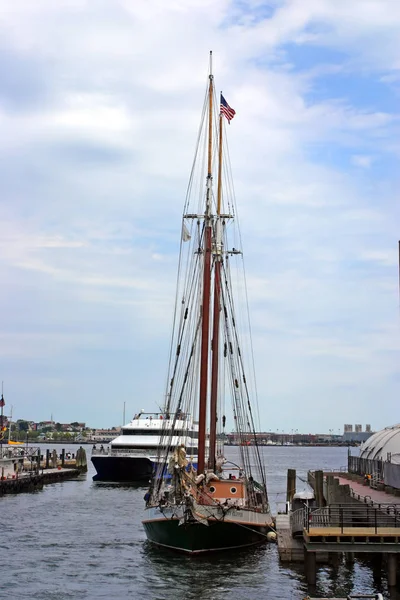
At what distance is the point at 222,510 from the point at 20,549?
11.4 metres

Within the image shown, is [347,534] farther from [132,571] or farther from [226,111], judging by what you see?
[226,111]

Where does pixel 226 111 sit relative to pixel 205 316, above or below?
above

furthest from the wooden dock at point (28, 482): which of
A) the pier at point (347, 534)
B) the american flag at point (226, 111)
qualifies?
the pier at point (347, 534)

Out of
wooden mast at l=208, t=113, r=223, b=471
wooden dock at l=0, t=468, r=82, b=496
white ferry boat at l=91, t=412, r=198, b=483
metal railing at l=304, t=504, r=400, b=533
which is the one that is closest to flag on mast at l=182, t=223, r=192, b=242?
wooden mast at l=208, t=113, r=223, b=471

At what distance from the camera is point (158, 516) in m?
41.5

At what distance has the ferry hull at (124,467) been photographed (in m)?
95.1

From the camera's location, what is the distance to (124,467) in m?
96.4

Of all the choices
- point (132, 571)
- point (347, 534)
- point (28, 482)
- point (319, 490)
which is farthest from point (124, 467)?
point (347, 534)

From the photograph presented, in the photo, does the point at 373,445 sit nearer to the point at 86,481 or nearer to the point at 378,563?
the point at 378,563

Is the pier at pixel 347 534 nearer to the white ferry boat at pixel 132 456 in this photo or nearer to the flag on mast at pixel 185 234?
the flag on mast at pixel 185 234

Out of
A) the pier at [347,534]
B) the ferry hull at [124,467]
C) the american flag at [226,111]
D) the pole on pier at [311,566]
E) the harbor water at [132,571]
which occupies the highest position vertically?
the american flag at [226,111]

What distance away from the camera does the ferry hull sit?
312 ft

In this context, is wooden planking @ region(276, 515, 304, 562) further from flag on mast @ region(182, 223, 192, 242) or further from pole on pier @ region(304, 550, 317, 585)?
flag on mast @ region(182, 223, 192, 242)

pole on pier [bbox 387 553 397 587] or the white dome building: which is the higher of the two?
the white dome building
